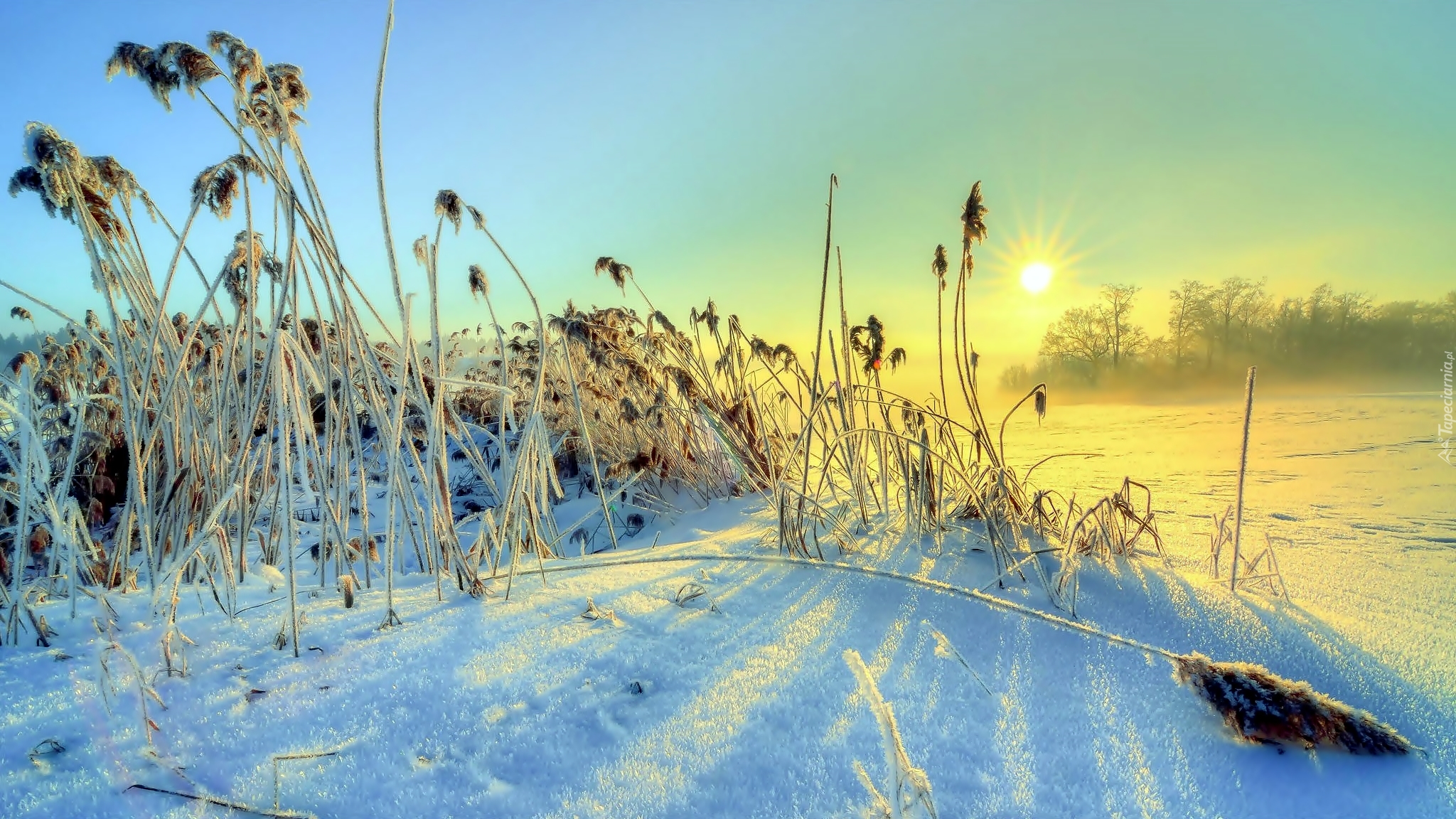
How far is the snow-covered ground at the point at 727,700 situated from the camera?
2.58 feet

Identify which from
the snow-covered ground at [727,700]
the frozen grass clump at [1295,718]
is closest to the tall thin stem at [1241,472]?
the snow-covered ground at [727,700]

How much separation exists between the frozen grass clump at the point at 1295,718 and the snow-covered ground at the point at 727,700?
0.02 meters

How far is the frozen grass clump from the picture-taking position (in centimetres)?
89

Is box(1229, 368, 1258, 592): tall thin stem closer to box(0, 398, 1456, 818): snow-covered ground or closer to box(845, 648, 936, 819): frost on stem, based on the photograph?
box(0, 398, 1456, 818): snow-covered ground

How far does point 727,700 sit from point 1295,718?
0.83 m

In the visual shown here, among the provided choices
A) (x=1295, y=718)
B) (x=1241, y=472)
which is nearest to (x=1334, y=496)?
(x=1241, y=472)

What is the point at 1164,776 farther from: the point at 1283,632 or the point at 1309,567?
the point at 1309,567

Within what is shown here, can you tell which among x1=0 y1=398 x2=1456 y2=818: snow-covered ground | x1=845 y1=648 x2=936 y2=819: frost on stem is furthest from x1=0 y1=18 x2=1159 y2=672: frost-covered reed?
x1=845 y1=648 x2=936 y2=819: frost on stem

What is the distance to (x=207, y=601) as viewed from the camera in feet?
4.75

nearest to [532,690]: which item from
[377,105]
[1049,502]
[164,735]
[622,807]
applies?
[622,807]

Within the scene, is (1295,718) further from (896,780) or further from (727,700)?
(727,700)

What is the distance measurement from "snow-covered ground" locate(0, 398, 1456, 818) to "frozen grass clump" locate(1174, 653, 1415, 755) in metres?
0.02

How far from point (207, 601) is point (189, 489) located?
1.52 ft

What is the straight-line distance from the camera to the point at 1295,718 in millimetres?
901
